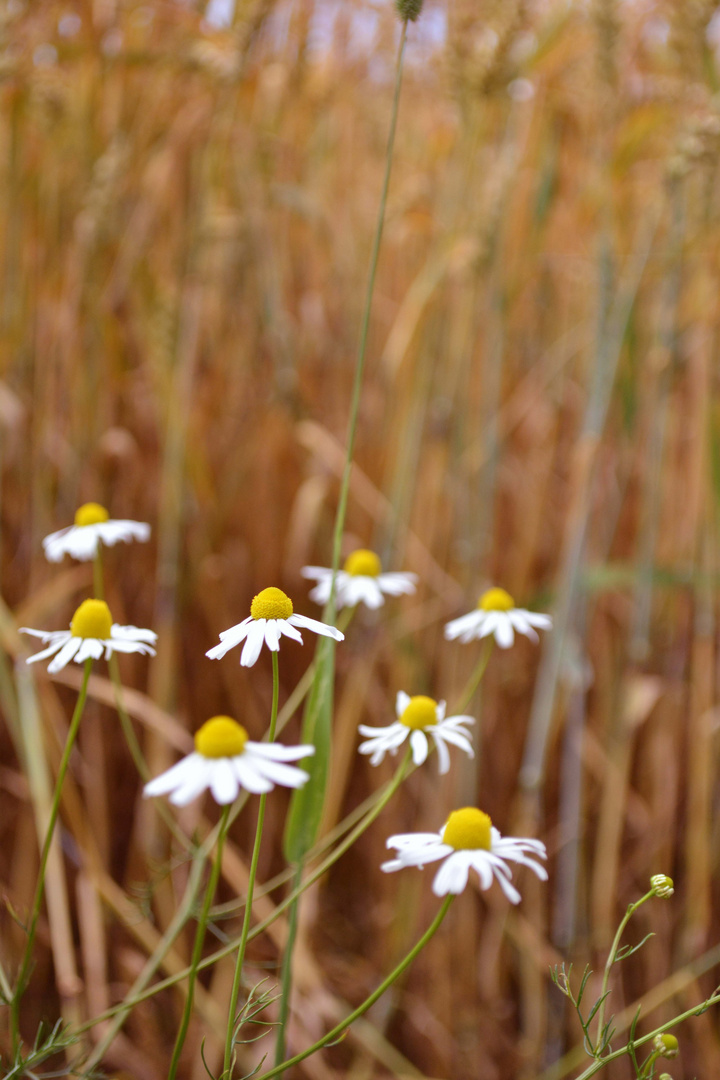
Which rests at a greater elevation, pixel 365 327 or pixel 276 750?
pixel 365 327

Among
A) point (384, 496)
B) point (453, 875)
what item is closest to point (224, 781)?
point (453, 875)

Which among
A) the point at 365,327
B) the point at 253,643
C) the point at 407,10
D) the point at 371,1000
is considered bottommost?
the point at 371,1000

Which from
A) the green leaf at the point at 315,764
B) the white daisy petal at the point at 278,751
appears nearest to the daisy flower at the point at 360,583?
the green leaf at the point at 315,764

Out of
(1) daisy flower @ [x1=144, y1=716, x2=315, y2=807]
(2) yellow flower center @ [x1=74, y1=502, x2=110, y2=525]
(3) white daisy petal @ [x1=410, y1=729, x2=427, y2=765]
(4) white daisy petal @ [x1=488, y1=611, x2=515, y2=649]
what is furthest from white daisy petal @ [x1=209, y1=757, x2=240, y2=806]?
(2) yellow flower center @ [x1=74, y1=502, x2=110, y2=525]

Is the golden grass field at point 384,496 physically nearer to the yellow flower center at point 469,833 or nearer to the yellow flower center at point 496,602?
the yellow flower center at point 496,602

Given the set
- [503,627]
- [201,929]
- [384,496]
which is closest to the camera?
[201,929]

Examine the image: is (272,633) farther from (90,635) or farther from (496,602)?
(496,602)

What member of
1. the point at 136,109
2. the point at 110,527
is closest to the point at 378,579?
the point at 110,527
